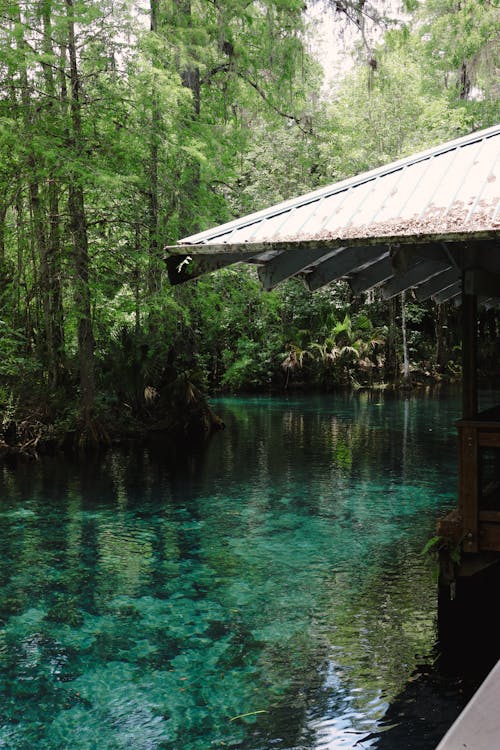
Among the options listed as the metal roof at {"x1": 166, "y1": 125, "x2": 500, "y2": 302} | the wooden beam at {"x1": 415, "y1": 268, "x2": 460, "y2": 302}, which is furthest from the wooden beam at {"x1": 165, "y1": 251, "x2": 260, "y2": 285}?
the wooden beam at {"x1": 415, "y1": 268, "x2": 460, "y2": 302}

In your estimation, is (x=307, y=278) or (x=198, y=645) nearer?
(x=198, y=645)

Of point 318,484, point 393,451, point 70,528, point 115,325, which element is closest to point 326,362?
point 115,325

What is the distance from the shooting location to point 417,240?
4.39 m

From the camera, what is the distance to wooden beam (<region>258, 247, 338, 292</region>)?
220 inches

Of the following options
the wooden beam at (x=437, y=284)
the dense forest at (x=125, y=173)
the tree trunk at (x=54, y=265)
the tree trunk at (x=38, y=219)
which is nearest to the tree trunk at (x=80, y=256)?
the dense forest at (x=125, y=173)

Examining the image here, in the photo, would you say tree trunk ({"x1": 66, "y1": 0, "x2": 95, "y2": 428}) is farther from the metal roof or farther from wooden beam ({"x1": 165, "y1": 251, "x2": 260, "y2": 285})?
wooden beam ({"x1": 165, "y1": 251, "x2": 260, "y2": 285})

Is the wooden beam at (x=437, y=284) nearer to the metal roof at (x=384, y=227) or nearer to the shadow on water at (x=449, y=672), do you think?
the metal roof at (x=384, y=227)

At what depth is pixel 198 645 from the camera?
18.2ft

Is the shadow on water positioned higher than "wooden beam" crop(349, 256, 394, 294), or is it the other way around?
"wooden beam" crop(349, 256, 394, 294)

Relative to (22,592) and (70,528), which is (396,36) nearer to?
(70,528)

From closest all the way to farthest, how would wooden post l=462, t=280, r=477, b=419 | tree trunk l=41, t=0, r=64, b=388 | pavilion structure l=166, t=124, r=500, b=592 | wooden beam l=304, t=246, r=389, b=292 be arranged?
pavilion structure l=166, t=124, r=500, b=592 < wooden post l=462, t=280, r=477, b=419 < wooden beam l=304, t=246, r=389, b=292 < tree trunk l=41, t=0, r=64, b=388

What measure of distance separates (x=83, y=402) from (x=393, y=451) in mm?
5756

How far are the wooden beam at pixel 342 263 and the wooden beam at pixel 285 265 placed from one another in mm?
244

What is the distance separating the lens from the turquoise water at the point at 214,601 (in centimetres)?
444
